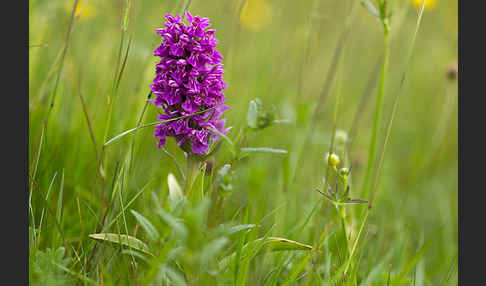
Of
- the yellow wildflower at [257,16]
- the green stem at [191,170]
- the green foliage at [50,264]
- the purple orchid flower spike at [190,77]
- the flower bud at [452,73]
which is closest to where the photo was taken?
the green foliage at [50,264]

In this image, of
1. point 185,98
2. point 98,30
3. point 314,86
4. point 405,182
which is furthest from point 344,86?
point 185,98

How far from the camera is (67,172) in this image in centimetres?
200

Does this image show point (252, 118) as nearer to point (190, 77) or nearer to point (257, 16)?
point (190, 77)

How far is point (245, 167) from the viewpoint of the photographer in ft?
8.77

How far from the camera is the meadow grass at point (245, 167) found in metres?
1.37

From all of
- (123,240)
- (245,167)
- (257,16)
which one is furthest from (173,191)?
(257,16)

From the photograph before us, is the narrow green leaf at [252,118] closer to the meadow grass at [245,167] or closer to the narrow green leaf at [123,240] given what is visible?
the meadow grass at [245,167]

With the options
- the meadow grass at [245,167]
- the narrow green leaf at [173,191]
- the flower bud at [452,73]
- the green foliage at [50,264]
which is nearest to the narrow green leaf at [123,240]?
the meadow grass at [245,167]

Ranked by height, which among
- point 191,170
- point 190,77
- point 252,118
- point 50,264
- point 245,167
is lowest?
point 50,264

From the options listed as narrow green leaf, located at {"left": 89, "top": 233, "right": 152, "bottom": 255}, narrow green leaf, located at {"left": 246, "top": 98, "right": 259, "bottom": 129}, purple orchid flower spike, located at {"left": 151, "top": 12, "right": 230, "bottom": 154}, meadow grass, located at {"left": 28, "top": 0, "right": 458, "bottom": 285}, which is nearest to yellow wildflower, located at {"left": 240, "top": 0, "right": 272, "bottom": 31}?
meadow grass, located at {"left": 28, "top": 0, "right": 458, "bottom": 285}

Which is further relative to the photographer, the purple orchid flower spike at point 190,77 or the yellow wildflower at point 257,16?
the yellow wildflower at point 257,16

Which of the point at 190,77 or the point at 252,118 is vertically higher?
the point at 190,77

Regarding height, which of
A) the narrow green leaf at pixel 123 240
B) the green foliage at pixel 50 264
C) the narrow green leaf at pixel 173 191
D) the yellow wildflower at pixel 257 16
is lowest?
the green foliage at pixel 50 264

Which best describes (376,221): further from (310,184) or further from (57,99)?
(57,99)
